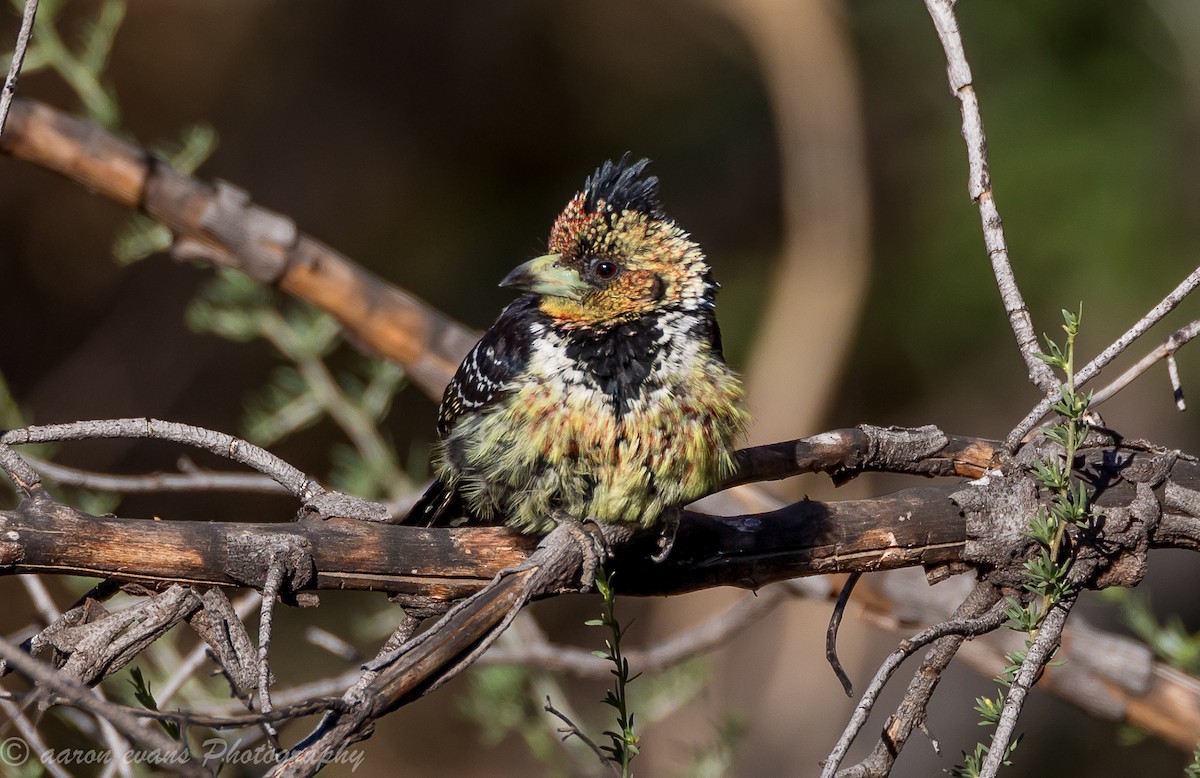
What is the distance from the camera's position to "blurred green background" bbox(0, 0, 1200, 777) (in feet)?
17.6

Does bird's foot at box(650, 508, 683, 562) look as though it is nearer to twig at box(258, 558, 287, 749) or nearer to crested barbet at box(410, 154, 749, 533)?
crested barbet at box(410, 154, 749, 533)

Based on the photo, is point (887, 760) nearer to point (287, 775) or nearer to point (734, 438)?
point (734, 438)

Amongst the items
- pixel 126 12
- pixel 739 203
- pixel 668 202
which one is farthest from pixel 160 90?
pixel 739 203

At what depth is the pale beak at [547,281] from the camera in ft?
8.78

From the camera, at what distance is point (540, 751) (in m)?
3.38

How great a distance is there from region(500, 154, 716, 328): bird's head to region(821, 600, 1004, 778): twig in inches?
39.8

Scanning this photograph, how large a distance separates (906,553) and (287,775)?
1355 millimetres

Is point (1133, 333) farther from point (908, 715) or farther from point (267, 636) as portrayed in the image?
point (267, 636)

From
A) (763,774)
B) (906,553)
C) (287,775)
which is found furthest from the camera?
(763,774)

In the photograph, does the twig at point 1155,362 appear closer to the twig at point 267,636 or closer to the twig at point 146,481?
the twig at point 267,636

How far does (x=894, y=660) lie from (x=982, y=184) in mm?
962

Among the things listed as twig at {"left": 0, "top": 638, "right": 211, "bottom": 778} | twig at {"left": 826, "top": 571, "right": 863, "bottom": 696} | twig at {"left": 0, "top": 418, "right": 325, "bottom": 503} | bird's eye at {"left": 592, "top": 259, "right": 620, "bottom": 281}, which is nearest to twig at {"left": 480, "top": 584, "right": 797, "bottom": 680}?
twig at {"left": 826, "top": 571, "right": 863, "bottom": 696}

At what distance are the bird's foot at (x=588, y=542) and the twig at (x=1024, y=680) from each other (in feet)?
2.43

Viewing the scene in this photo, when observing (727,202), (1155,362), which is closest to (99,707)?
(1155,362)
